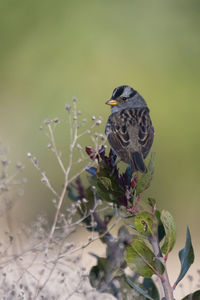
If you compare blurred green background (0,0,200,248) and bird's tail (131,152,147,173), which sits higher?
blurred green background (0,0,200,248)

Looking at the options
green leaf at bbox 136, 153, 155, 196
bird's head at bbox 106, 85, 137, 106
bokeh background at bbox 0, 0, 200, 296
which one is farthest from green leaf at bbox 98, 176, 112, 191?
bokeh background at bbox 0, 0, 200, 296

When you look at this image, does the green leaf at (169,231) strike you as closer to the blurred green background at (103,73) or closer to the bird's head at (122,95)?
the bird's head at (122,95)

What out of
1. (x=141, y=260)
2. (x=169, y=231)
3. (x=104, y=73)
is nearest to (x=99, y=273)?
(x=141, y=260)

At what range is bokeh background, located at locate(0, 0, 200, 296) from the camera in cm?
1102

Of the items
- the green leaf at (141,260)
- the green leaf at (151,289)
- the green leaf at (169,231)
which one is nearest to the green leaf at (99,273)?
the green leaf at (151,289)

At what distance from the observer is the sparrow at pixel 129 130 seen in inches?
164

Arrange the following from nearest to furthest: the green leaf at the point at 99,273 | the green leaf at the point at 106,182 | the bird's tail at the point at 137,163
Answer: the green leaf at the point at 106,182
the bird's tail at the point at 137,163
the green leaf at the point at 99,273

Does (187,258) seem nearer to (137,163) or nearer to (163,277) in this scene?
(163,277)

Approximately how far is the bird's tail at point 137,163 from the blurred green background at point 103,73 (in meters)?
6.29

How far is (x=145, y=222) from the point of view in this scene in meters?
3.06

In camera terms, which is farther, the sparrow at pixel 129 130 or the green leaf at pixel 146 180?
the sparrow at pixel 129 130

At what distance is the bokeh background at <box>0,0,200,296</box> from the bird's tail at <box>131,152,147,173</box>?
6.28 m

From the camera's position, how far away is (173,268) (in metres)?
8.29

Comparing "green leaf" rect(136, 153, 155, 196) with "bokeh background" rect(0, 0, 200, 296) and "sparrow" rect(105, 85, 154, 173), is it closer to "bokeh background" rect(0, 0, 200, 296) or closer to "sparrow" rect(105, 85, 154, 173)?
"sparrow" rect(105, 85, 154, 173)
